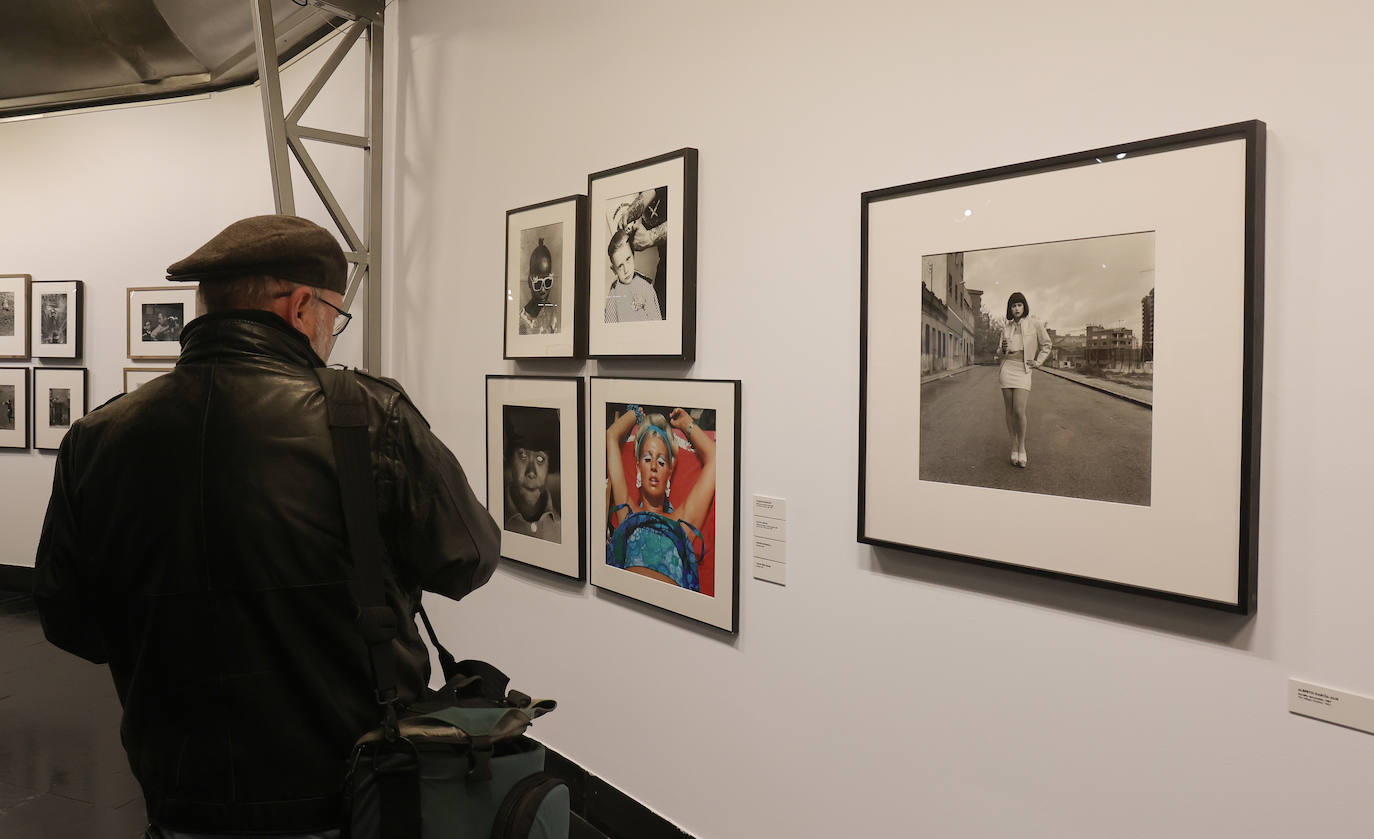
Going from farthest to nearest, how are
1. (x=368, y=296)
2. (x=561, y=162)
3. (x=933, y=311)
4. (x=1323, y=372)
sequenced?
(x=368, y=296) → (x=561, y=162) → (x=933, y=311) → (x=1323, y=372)

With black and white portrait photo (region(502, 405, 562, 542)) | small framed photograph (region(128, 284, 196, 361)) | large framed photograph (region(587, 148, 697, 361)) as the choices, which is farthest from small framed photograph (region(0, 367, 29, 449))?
large framed photograph (region(587, 148, 697, 361))

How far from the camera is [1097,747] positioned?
69.7 inches

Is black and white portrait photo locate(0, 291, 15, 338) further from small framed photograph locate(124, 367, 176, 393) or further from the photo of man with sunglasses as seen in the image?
the photo of man with sunglasses

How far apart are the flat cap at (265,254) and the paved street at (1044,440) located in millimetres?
1364

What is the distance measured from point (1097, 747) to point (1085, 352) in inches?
31.8

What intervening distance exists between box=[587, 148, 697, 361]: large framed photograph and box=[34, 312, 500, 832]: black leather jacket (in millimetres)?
1236

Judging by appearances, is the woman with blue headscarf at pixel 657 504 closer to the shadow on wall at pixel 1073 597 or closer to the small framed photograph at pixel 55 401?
the shadow on wall at pixel 1073 597

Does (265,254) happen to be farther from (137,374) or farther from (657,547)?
(137,374)

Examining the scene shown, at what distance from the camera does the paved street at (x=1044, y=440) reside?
168 cm

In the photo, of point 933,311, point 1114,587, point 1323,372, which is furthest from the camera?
point 933,311

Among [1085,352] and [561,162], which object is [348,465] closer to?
[1085,352]

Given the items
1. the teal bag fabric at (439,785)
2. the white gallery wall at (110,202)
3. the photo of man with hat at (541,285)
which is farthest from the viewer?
the white gallery wall at (110,202)

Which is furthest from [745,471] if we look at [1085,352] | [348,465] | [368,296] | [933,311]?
[368,296]

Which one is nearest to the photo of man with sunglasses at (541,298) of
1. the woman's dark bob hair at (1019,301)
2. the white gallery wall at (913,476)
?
the white gallery wall at (913,476)
